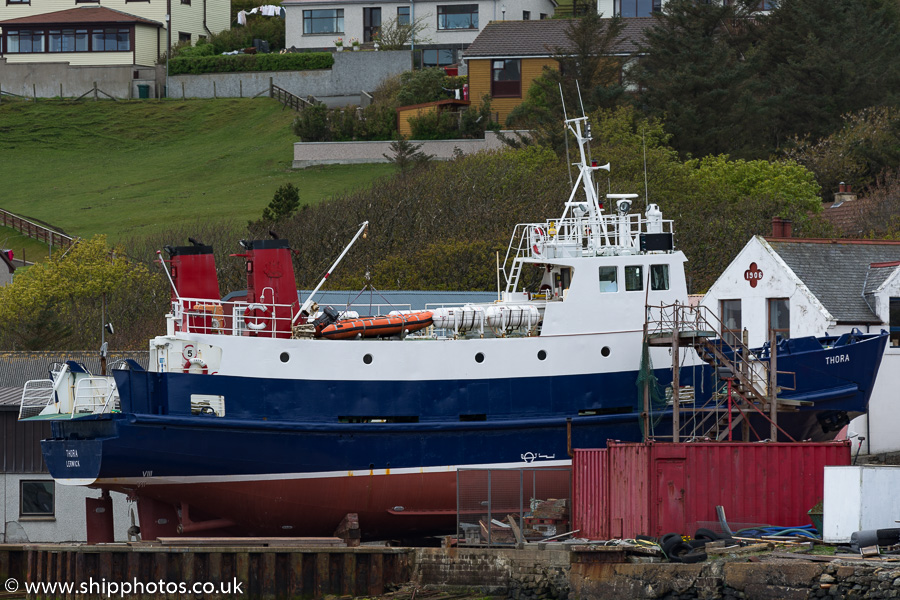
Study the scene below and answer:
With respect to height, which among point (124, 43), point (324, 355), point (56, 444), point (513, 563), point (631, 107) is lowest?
point (513, 563)

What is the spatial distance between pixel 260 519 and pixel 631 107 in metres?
35.6

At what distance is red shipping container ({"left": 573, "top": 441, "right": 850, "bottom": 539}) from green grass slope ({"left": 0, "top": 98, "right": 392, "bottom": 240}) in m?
37.6

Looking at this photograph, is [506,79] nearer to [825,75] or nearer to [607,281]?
[825,75]

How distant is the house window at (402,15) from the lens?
3095 inches

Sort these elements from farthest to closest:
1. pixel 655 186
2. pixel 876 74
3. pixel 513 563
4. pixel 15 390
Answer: pixel 876 74 < pixel 655 186 < pixel 15 390 < pixel 513 563

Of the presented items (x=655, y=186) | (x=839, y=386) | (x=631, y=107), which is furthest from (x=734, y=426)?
(x=631, y=107)

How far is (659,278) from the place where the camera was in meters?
26.5

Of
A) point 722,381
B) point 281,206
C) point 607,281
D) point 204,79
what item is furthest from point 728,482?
point 204,79

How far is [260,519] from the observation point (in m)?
25.2

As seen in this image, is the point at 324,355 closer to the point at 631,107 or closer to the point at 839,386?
the point at 839,386

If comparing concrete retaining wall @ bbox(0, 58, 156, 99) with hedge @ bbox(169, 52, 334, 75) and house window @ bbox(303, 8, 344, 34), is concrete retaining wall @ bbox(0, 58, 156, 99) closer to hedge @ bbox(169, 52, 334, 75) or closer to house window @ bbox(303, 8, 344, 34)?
hedge @ bbox(169, 52, 334, 75)

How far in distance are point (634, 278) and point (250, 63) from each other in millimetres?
54022

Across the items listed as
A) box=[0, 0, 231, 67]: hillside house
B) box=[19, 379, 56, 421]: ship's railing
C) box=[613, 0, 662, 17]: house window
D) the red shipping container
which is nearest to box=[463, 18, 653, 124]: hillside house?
box=[613, 0, 662, 17]: house window

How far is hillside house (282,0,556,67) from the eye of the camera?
7769 cm
